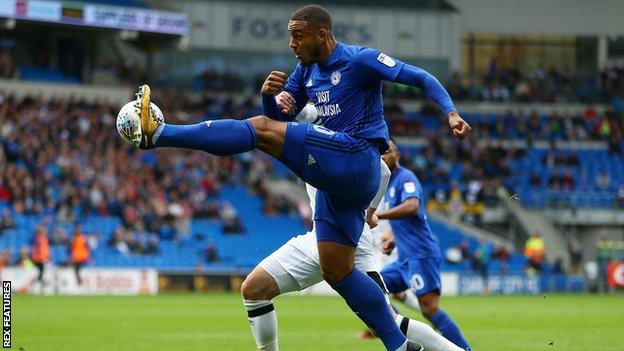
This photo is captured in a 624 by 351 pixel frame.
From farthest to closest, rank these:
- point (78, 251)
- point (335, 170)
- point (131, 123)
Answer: point (78, 251), point (335, 170), point (131, 123)

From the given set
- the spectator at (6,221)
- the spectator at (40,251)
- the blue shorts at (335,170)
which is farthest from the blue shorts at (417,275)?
the spectator at (6,221)

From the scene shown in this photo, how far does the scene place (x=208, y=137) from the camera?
7.89 metres

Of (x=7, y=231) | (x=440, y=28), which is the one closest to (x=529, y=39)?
(x=440, y=28)

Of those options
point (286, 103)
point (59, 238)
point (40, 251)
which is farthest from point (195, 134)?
point (59, 238)

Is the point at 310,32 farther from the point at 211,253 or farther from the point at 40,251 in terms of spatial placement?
the point at 211,253

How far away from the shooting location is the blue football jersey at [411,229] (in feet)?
40.7

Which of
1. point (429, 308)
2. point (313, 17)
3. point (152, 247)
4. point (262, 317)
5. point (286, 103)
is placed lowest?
point (152, 247)

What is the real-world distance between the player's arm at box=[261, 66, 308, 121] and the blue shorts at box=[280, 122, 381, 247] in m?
0.34

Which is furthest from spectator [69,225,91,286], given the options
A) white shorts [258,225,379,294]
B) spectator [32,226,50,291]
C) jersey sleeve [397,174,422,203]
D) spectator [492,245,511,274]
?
white shorts [258,225,379,294]

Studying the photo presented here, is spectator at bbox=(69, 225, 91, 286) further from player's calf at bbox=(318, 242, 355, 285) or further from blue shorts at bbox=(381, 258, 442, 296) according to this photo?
player's calf at bbox=(318, 242, 355, 285)

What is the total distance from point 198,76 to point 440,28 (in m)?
11.8

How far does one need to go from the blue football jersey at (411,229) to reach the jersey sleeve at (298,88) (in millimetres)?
3405

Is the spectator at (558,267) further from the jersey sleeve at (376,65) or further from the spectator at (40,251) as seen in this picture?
the jersey sleeve at (376,65)

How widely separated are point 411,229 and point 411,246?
183mm
